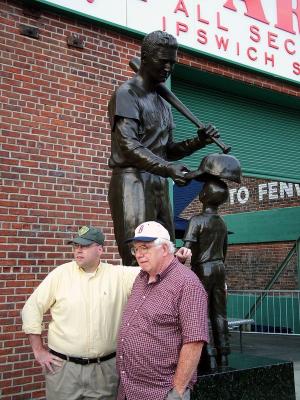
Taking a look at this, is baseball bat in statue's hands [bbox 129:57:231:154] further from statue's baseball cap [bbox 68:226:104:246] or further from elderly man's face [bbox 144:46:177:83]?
statue's baseball cap [bbox 68:226:104:246]

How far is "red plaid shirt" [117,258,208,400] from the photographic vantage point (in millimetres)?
2273

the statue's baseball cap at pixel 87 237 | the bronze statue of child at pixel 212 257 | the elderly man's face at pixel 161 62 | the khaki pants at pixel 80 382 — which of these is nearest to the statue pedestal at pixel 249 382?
the bronze statue of child at pixel 212 257

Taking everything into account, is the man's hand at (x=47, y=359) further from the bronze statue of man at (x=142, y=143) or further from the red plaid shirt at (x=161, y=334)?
the bronze statue of man at (x=142, y=143)

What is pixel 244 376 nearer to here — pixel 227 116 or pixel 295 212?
pixel 227 116

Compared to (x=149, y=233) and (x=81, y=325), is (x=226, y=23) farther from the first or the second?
(x=81, y=325)

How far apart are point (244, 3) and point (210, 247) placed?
247 inches

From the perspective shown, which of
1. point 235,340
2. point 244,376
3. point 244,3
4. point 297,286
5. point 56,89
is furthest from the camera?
point 297,286

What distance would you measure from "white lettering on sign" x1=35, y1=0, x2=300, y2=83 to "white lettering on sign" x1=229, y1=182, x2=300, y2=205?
13.7 ft

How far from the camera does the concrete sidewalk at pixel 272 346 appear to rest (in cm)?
830

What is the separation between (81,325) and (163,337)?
1.96 ft

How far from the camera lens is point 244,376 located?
319 cm

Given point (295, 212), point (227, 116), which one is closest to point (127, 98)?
point (227, 116)

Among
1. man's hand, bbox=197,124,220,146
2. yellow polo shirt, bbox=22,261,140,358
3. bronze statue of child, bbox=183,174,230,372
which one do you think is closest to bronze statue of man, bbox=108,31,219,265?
man's hand, bbox=197,124,220,146

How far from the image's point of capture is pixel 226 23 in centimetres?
817
